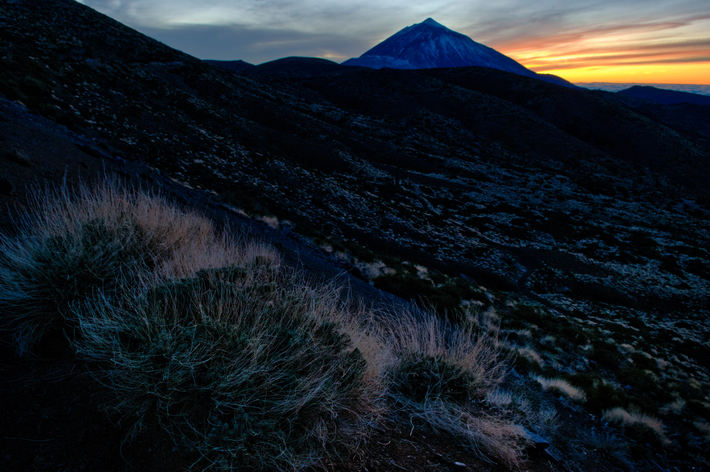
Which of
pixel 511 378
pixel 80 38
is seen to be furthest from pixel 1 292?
pixel 80 38

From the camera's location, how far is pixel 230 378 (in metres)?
2.46

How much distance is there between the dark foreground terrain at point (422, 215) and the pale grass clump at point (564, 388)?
51mm

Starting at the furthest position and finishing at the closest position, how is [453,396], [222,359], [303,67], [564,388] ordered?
[303,67] < [564,388] < [453,396] < [222,359]

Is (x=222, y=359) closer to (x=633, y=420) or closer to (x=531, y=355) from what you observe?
(x=633, y=420)

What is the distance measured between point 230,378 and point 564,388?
25.3 feet

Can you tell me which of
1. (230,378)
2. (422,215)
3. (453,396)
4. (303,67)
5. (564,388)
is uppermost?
(303,67)

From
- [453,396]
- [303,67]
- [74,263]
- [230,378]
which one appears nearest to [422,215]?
[453,396]

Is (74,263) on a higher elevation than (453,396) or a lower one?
higher

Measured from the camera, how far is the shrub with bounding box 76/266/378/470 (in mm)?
2295

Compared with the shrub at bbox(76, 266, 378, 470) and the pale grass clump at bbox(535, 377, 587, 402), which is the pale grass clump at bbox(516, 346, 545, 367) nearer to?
the pale grass clump at bbox(535, 377, 587, 402)

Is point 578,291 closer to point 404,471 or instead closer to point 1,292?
point 404,471

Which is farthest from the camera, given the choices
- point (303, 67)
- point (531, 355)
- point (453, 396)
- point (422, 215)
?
point (303, 67)

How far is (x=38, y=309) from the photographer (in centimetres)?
298

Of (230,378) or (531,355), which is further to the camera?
(531,355)
